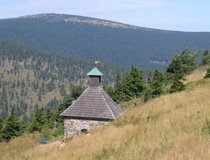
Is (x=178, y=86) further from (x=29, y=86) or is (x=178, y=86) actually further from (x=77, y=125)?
(x=29, y=86)

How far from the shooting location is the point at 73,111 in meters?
18.9

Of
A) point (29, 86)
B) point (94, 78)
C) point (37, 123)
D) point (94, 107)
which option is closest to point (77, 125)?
point (94, 107)

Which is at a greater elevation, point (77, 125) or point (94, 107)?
point (94, 107)

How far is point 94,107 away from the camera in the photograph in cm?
1878

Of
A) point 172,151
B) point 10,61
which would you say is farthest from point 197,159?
point 10,61

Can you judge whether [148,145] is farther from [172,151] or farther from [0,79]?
[0,79]

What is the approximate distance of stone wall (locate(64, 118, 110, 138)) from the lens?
18.2 m

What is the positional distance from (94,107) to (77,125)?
1.91 metres

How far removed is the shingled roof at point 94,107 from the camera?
18219 mm

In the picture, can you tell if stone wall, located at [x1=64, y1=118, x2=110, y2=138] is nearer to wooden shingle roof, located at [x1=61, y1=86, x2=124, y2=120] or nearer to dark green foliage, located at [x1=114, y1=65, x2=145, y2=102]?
wooden shingle roof, located at [x1=61, y1=86, x2=124, y2=120]

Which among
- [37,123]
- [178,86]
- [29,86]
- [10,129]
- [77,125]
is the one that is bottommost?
[29,86]

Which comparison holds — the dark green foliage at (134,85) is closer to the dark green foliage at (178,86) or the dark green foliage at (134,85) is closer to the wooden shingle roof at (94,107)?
the wooden shingle roof at (94,107)

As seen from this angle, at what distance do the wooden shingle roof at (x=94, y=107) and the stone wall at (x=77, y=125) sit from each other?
428 millimetres

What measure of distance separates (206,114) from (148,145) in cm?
344
